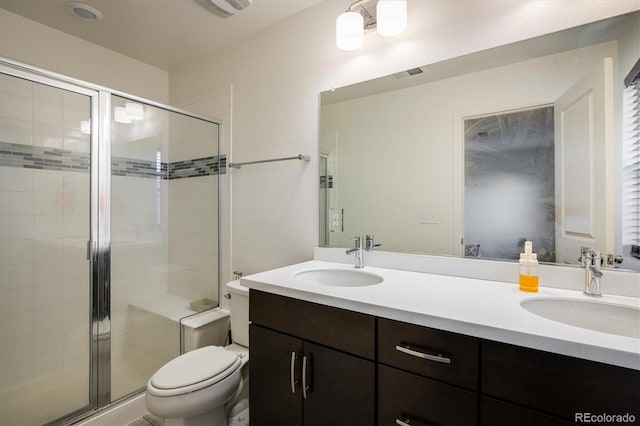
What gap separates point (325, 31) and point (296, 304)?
1525 mm

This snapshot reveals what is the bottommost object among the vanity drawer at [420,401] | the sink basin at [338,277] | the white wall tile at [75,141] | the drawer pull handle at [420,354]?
the vanity drawer at [420,401]

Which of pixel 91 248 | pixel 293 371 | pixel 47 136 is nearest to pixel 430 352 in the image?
pixel 293 371

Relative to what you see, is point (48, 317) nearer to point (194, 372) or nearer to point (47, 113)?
point (194, 372)

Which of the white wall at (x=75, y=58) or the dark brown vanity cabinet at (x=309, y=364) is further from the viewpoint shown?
the white wall at (x=75, y=58)

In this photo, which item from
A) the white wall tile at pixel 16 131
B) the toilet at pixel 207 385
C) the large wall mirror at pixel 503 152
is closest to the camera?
the large wall mirror at pixel 503 152

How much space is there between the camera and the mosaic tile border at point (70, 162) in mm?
1620

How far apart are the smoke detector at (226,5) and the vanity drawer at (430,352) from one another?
1862 millimetres

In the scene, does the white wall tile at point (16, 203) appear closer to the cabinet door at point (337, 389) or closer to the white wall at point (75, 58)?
the white wall at point (75, 58)

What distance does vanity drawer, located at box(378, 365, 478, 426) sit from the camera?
763mm

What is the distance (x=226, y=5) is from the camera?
1698 mm

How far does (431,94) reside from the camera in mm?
1381

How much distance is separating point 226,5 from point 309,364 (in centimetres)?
196

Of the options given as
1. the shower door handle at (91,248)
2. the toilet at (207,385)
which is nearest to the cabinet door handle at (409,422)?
the toilet at (207,385)

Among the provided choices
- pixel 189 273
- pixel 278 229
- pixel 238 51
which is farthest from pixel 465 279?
pixel 238 51
